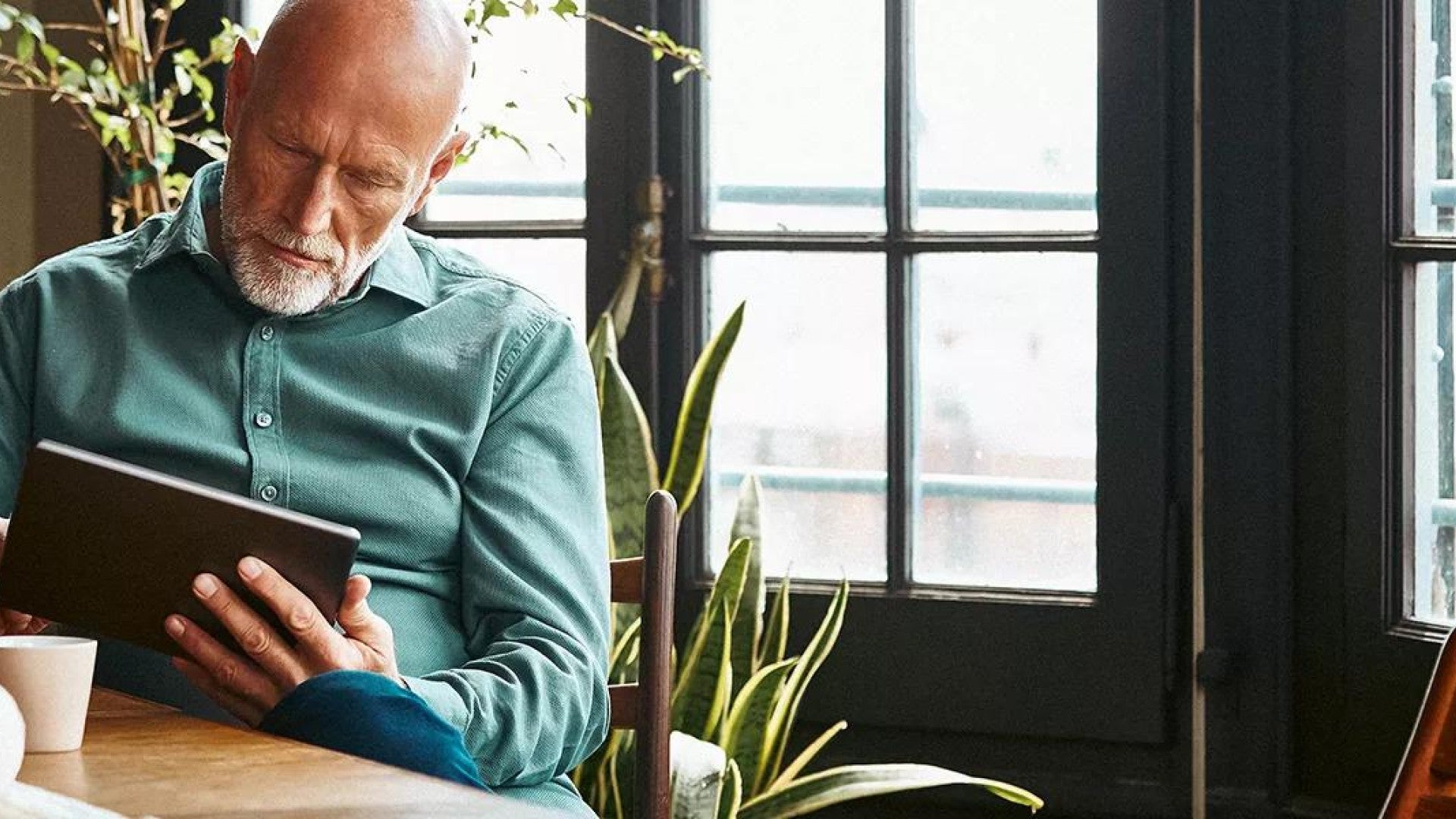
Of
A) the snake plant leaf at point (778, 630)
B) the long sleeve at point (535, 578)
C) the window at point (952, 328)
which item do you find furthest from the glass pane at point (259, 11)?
the long sleeve at point (535, 578)

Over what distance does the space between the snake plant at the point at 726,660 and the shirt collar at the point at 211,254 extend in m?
0.63

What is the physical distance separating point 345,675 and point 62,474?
0.25 metres

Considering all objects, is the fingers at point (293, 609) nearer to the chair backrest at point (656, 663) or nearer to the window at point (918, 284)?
the chair backrest at point (656, 663)

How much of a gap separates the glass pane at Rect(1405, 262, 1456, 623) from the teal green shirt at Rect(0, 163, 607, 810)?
3.64 ft

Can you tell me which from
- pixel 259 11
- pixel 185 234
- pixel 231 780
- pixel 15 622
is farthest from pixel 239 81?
pixel 259 11

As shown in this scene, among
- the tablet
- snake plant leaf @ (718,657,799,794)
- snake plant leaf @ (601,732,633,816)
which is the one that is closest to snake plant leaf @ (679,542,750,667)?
snake plant leaf @ (718,657,799,794)

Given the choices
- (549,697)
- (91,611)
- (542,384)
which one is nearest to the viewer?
(91,611)

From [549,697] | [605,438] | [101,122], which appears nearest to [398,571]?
[549,697]

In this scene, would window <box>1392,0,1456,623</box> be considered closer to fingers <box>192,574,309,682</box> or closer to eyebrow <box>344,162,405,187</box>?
eyebrow <box>344,162,405,187</box>

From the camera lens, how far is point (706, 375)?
8.27 ft

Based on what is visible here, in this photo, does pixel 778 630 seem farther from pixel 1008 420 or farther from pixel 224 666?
pixel 224 666

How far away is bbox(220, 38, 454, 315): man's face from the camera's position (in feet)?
5.61

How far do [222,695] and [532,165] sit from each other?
155 cm

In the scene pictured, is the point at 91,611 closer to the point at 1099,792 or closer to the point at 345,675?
the point at 345,675
